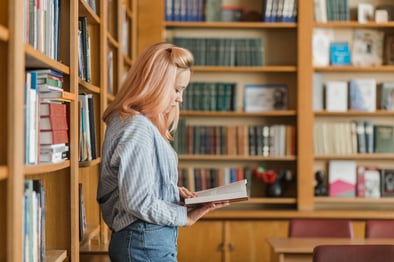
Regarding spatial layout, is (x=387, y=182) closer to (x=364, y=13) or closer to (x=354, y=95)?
(x=354, y=95)

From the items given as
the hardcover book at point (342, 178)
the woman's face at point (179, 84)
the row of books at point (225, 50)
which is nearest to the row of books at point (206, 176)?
the hardcover book at point (342, 178)

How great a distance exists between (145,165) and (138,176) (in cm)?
5

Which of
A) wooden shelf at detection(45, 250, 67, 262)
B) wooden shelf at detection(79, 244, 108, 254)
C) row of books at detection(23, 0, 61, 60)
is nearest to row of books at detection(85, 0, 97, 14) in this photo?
row of books at detection(23, 0, 61, 60)

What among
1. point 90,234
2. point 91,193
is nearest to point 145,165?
point 90,234

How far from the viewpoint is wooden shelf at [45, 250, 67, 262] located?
2870 mm

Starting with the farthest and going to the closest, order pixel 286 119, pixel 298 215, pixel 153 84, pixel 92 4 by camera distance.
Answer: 1. pixel 286 119
2. pixel 298 215
3. pixel 92 4
4. pixel 153 84

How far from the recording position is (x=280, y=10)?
19.9 ft

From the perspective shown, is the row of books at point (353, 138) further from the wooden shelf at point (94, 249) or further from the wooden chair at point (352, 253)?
the wooden chair at point (352, 253)

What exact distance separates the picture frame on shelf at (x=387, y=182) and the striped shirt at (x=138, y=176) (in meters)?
3.68

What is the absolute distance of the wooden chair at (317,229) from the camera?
4.66 meters

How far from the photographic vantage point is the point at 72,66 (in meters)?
3.12

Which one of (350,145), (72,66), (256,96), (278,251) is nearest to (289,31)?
(256,96)

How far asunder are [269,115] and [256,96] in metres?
0.19

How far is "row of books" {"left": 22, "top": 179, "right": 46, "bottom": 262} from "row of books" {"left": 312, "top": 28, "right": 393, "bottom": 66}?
12.7 ft
